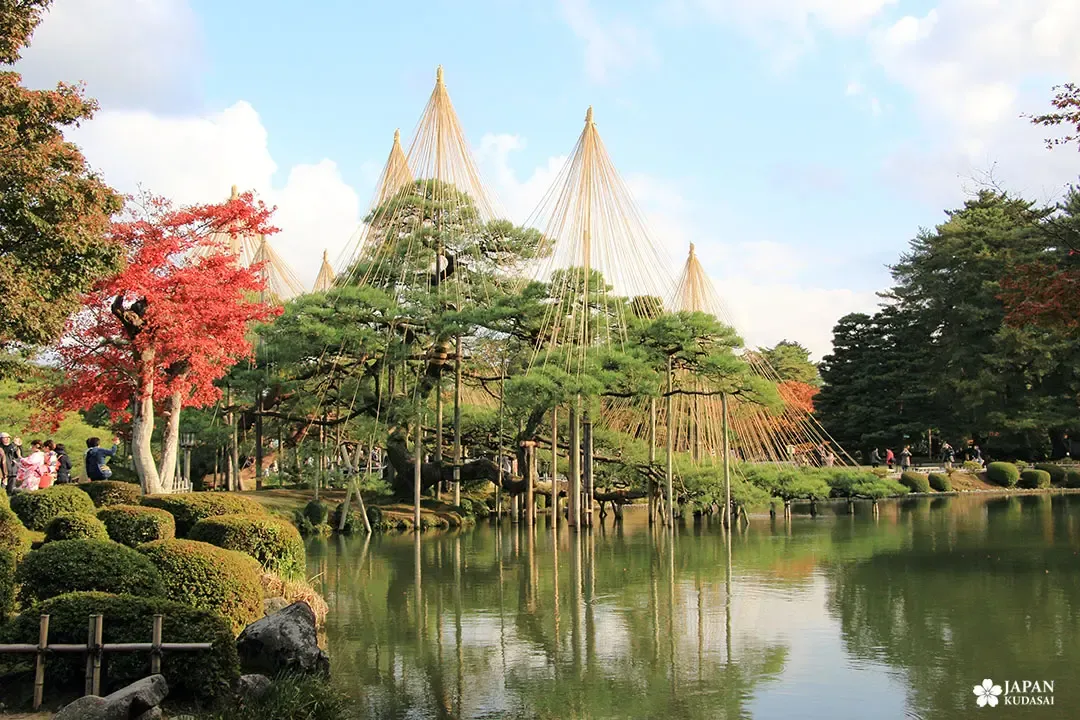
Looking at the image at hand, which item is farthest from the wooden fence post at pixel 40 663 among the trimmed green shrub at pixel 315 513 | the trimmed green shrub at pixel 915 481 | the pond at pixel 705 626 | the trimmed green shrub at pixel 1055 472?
the trimmed green shrub at pixel 1055 472

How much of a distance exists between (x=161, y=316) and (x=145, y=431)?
1849mm

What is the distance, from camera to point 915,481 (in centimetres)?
3338

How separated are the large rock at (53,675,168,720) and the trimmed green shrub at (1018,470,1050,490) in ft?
115

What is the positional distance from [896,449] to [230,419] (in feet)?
92.5

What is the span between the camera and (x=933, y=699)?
7.31 meters

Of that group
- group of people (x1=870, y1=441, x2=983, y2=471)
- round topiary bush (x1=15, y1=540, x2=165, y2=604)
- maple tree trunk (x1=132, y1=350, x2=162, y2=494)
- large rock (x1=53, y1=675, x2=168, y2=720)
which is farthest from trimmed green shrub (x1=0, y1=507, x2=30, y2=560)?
group of people (x1=870, y1=441, x2=983, y2=471)

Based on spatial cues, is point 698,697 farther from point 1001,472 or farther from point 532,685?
point 1001,472

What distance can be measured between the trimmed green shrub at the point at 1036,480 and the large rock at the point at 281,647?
109 ft

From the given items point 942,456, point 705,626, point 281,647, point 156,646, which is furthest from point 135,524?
point 942,456

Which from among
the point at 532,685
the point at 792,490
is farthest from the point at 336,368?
the point at 532,685

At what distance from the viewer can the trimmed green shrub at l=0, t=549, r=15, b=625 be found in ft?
25.1

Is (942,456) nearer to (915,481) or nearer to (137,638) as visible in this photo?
(915,481)

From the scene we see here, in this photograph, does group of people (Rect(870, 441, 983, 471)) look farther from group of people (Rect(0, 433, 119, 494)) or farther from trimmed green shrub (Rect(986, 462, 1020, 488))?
group of people (Rect(0, 433, 119, 494))

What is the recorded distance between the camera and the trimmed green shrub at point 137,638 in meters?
6.90
